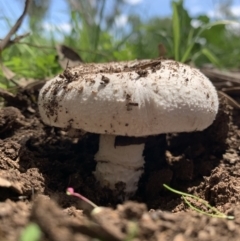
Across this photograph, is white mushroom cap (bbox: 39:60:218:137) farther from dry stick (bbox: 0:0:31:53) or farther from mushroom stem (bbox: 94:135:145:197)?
dry stick (bbox: 0:0:31:53)

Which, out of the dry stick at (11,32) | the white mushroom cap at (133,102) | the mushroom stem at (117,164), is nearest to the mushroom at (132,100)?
the white mushroom cap at (133,102)

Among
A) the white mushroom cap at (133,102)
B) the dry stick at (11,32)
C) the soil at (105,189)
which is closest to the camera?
the soil at (105,189)

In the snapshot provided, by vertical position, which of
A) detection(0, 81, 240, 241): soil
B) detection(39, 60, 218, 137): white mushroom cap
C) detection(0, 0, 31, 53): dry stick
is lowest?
detection(0, 81, 240, 241): soil

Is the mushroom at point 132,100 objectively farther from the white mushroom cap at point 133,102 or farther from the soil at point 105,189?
the soil at point 105,189

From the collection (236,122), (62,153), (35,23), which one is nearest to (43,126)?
(62,153)

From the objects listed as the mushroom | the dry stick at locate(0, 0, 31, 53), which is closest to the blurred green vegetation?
the dry stick at locate(0, 0, 31, 53)

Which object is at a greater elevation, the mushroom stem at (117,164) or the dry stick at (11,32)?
the dry stick at (11,32)

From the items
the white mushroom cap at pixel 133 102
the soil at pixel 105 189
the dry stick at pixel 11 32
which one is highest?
the dry stick at pixel 11 32
